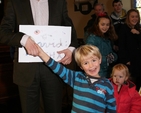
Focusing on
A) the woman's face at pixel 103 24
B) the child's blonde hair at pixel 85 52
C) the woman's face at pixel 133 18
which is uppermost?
the woman's face at pixel 133 18

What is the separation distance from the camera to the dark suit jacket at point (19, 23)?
1241mm

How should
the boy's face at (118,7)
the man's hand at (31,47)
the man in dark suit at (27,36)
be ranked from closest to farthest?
1. the man's hand at (31,47)
2. the man in dark suit at (27,36)
3. the boy's face at (118,7)

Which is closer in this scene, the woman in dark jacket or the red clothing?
the red clothing

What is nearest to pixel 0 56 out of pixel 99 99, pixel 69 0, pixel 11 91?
pixel 11 91

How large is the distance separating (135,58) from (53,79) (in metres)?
1.53

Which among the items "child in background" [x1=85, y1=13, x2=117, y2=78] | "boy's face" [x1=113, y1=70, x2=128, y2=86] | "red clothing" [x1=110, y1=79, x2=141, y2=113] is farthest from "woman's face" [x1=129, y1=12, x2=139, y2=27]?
"red clothing" [x1=110, y1=79, x2=141, y2=113]

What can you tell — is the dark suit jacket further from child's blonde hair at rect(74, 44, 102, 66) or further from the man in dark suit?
child's blonde hair at rect(74, 44, 102, 66)

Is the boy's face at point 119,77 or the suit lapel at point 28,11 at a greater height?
the suit lapel at point 28,11

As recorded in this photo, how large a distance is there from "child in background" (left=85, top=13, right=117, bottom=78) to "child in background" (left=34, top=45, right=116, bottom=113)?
1117 millimetres

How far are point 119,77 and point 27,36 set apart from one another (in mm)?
804

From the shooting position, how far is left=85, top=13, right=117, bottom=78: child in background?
7.69 ft

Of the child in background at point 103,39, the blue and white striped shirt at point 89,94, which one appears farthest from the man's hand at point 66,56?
the child in background at point 103,39

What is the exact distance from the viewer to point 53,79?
1.36m

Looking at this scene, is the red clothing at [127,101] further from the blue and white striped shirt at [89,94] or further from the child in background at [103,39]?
the child in background at [103,39]
